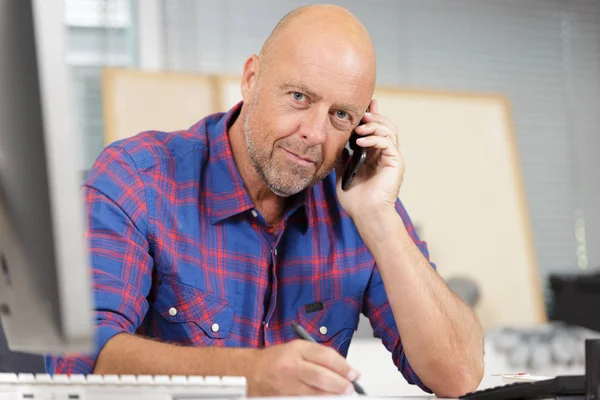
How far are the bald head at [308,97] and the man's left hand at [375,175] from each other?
0.05 metres

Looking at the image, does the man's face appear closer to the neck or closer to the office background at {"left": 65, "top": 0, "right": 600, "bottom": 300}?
the neck

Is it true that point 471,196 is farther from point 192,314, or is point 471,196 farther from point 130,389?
point 130,389

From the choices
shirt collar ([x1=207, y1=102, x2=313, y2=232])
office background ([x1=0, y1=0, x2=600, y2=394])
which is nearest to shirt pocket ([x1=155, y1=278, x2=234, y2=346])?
shirt collar ([x1=207, y1=102, x2=313, y2=232])

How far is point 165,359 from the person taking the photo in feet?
3.34

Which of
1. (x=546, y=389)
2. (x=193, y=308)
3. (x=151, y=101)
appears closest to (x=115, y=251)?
(x=193, y=308)

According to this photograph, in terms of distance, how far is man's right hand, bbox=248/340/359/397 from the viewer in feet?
2.70

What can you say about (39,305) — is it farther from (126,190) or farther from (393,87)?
(393,87)

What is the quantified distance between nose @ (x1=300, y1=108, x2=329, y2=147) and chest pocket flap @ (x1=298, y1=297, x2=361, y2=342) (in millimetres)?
306

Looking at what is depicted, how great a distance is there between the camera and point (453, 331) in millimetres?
1304

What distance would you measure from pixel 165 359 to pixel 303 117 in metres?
0.53

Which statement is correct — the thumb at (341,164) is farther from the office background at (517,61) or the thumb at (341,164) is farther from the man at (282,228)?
the office background at (517,61)

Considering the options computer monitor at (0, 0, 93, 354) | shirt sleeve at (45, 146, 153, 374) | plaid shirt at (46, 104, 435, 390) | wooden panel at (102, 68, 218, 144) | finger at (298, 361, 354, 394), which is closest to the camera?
computer monitor at (0, 0, 93, 354)

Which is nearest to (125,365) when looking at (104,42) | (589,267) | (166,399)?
(166,399)

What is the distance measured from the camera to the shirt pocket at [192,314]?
1.34 m
